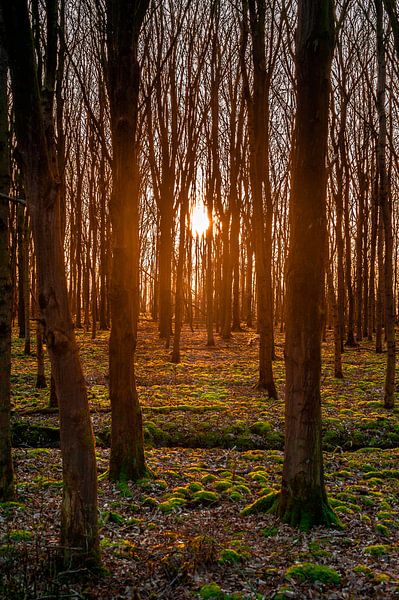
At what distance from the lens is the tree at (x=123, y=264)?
4766mm

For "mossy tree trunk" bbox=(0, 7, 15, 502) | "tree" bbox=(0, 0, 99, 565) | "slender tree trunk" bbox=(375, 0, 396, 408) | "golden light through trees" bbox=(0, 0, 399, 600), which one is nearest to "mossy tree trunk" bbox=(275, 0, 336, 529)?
"golden light through trees" bbox=(0, 0, 399, 600)

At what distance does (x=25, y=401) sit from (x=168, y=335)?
9.64 m

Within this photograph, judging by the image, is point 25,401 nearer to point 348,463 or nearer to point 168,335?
point 348,463

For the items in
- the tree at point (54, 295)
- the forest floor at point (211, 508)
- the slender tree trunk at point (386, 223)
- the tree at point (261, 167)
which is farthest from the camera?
the tree at point (261, 167)

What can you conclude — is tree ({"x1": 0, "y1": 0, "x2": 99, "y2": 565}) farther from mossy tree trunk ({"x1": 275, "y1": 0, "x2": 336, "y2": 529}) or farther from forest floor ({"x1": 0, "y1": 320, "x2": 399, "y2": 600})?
mossy tree trunk ({"x1": 275, "y1": 0, "x2": 336, "y2": 529})

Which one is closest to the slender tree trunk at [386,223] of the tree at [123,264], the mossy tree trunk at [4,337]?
the tree at [123,264]

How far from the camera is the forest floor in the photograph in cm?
305

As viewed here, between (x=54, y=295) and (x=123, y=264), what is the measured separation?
207 centimetres

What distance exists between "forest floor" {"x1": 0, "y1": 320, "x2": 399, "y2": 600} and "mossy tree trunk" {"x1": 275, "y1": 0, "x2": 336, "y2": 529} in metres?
0.32

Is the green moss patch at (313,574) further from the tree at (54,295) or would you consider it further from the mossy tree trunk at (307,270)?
the tree at (54,295)

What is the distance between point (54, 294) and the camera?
281 cm

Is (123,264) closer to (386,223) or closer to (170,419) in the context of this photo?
(170,419)

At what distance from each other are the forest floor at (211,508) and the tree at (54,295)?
0.25 m

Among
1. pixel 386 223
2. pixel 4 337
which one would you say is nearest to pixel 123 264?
pixel 4 337
